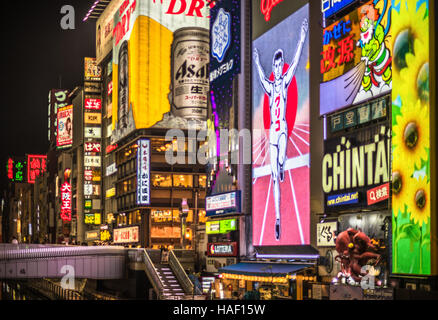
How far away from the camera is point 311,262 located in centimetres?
4606

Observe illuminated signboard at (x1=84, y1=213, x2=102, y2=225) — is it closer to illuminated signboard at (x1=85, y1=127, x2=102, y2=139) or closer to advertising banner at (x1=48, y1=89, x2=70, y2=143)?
illuminated signboard at (x1=85, y1=127, x2=102, y2=139)

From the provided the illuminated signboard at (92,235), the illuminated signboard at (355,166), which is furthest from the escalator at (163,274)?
the illuminated signboard at (92,235)

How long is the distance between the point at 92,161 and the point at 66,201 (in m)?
13.5

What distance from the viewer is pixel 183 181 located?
3910 inches

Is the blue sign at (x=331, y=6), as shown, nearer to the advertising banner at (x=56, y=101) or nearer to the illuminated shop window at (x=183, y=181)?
the illuminated shop window at (x=183, y=181)

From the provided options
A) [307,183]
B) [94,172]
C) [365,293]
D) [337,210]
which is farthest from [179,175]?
[365,293]

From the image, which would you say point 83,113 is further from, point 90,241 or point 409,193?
point 409,193

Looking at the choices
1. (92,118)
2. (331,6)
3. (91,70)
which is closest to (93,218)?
(92,118)

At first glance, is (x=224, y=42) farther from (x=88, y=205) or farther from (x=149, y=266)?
(x=88, y=205)

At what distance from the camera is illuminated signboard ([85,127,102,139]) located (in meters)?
128

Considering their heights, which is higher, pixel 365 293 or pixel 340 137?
pixel 340 137
